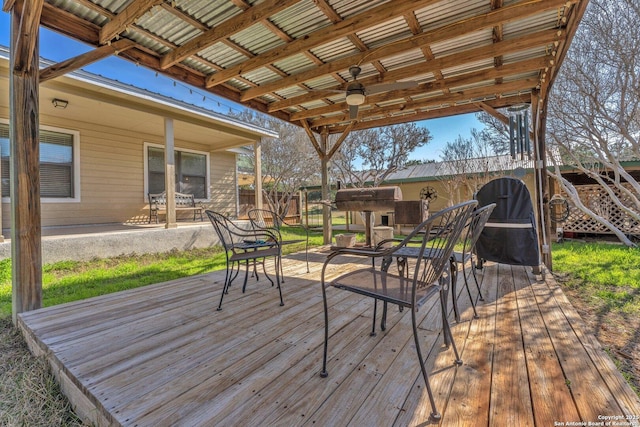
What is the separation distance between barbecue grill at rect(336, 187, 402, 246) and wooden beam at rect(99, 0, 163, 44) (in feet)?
12.1

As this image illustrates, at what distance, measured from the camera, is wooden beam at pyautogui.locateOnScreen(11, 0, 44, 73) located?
252cm

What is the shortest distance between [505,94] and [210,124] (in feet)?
20.1

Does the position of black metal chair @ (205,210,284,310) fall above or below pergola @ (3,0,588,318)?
below

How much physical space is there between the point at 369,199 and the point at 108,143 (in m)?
6.29

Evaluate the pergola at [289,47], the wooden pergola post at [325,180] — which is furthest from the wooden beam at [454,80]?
the wooden pergola post at [325,180]

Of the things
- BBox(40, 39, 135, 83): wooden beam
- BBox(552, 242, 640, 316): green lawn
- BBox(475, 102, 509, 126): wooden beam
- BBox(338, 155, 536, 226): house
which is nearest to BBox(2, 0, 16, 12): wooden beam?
BBox(40, 39, 135, 83): wooden beam

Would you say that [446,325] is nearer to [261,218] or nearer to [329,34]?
[329,34]

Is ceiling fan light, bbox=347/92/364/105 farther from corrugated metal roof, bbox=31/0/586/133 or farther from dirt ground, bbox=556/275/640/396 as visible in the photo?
dirt ground, bbox=556/275/640/396

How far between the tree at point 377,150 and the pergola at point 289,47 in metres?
6.26

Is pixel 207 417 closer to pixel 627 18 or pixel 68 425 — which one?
pixel 68 425

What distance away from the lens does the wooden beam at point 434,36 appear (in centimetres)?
272

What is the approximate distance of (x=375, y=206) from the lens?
5.08m

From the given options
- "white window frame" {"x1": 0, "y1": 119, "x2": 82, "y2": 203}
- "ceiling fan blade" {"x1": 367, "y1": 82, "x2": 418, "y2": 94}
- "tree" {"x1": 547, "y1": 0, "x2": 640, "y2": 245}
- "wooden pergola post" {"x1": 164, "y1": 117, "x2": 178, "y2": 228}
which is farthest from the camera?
"white window frame" {"x1": 0, "y1": 119, "x2": 82, "y2": 203}

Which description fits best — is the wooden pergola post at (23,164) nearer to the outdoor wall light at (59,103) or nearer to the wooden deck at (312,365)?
the wooden deck at (312,365)
